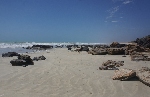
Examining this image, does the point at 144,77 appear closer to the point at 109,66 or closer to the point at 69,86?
the point at 69,86

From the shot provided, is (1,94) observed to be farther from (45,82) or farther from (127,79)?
(127,79)

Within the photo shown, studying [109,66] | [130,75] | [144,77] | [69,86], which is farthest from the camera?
[109,66]

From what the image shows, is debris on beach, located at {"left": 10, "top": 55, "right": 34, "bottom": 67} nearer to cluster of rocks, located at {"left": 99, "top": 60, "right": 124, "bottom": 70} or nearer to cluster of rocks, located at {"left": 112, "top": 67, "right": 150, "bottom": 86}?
cluster of rocks, located at {"left": 99, "top": 60, "right": 124, "bottom": 70}

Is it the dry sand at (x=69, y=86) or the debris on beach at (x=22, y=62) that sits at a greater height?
the debris on beach at (x=22, y=62)

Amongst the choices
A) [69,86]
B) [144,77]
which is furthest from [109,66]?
[69,86]

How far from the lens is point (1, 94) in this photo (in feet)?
15.1

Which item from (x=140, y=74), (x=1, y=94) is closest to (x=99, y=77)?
(x=140, y=74)

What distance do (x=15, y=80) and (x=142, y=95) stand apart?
372 centimetres

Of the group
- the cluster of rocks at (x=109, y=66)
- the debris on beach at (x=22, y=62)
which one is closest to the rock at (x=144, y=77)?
the cluster of rocks at (x=109, y=66)

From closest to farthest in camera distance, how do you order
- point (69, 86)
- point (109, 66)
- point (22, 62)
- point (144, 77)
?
1. point (69, 86)
2. point (144, 77)
3. point (109, 66)
4. point (22, 62)

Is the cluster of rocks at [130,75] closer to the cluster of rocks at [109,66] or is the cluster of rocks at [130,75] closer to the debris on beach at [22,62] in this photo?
the cluster of rocks at [109,66]

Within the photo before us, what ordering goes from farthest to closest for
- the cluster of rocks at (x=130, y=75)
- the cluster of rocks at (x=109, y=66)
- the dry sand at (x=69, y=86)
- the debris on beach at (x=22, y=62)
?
the debris on beach at (x=22, y=62) → the cluster of rocks at (x=109, y=66) → the cluster of rocks at (x=130, y=75) → the dry sand at (x=69, y=86)

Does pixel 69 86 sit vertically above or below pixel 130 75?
below

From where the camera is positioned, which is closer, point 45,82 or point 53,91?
point 53,91
